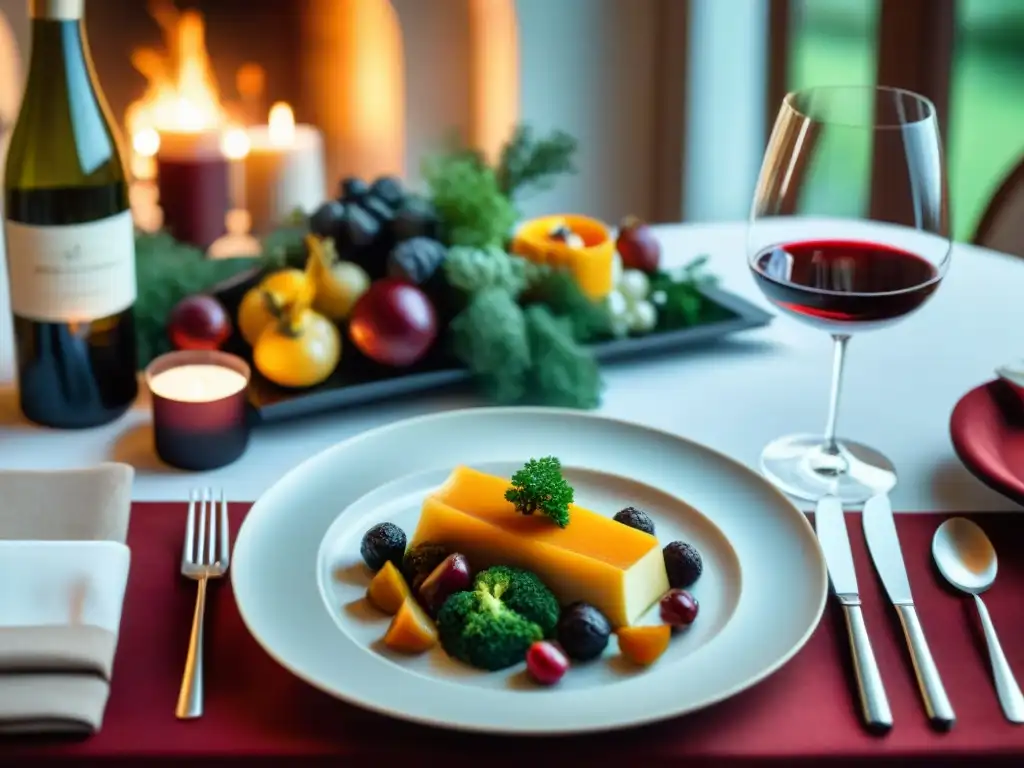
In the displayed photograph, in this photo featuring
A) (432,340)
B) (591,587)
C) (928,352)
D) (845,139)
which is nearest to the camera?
(591,587)

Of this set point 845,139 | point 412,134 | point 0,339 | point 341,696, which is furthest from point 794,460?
point 412,134

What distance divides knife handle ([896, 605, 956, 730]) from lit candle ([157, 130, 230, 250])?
1.67 meters

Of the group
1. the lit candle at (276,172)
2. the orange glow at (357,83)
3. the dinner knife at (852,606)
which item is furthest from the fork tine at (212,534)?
the orange glow at (357,83)

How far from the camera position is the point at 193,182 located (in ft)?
7.45

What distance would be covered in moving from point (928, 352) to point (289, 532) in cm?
77

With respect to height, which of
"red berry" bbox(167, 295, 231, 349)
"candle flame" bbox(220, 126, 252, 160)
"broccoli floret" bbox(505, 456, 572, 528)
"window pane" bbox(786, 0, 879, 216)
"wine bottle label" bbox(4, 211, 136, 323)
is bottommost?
"broccoli floret" bbox(505, 456, 572, 528)

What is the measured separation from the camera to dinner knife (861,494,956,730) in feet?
2.47

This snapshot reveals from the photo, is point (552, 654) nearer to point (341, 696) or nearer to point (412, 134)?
point (341, 696)

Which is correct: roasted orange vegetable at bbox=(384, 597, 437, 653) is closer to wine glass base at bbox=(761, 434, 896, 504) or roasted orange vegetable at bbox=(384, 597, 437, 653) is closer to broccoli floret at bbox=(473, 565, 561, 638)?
broccoli floret at bbox=(473, 565, 561, 638)

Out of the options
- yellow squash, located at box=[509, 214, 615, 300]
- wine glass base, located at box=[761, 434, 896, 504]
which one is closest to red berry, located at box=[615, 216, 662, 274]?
yellow squash, located at box=[509, 214, 615, 300]

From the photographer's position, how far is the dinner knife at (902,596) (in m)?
0.75

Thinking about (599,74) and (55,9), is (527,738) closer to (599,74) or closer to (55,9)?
(55,9)

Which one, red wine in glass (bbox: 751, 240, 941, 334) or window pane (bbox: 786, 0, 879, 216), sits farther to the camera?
window pane (bbox: 786, 0, 879, 216)

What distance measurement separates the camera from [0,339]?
1.38 m
